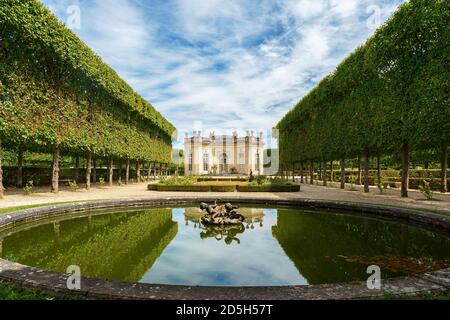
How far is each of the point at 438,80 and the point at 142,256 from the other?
44.1ft

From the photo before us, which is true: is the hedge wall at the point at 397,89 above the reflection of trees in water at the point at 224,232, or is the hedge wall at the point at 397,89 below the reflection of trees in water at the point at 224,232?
above

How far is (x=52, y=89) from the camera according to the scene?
1548cm

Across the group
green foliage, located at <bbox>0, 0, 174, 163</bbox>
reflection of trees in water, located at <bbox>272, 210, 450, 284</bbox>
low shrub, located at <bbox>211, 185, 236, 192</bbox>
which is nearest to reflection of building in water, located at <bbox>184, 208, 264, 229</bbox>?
reflection of trees in water, located at <bbox>272, 210, 450, 284</bbox>

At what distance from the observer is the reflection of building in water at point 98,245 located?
5262mm

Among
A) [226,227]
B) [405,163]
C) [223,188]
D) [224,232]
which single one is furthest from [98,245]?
[405,163]

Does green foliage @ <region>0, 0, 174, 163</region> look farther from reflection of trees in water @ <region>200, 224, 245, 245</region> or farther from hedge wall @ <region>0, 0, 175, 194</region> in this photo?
reflection of trees in water @ <region>200, 224, 245, 245</region>

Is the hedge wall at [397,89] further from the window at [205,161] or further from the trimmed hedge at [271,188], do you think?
the window at [205,161]

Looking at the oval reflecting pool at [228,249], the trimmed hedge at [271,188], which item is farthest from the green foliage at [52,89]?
the trimmed hedge at [271,188]

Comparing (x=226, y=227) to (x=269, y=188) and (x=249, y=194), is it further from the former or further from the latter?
(x=269, y=188)

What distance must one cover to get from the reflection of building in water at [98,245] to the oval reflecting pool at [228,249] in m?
0.02

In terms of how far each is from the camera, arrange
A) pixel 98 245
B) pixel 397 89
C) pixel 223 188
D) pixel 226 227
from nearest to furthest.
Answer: pixel 98 245, pixel 226 227, pixel 397 89, pixel 223 188

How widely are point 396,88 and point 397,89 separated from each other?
120mm
